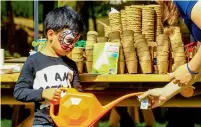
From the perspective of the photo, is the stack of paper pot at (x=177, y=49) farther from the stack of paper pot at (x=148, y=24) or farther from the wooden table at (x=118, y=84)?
the stack of paper pot at (x=148, y=24)

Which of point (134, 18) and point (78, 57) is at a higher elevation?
point (134, 18)

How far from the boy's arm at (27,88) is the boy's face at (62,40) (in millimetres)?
172

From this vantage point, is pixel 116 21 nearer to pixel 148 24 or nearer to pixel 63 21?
pixel 148 24

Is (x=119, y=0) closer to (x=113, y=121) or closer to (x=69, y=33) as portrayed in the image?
(x=113, y=121)

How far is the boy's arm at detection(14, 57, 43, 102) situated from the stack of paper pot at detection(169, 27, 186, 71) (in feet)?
3.45

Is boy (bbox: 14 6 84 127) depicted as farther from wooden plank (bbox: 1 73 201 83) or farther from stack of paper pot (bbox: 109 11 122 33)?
stack of paper pot (bbox: 109 11 122 33)

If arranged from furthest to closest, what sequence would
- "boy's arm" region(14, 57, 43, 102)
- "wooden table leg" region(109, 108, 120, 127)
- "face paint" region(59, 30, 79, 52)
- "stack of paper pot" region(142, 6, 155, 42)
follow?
"wooden table leg" region(109, 108, 120, 127), "stack of paper pot" region(142, 6, 155, 42), "face paint" region(59, 30, 79, 52), "boy's arm" region(14, 57, 43, 102)

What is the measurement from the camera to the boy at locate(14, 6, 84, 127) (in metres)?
2.74

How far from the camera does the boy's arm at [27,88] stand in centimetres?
271

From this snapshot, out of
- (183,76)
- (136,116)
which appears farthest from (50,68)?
(136,116)

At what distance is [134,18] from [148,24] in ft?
0.36

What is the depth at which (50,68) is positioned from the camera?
2793mm

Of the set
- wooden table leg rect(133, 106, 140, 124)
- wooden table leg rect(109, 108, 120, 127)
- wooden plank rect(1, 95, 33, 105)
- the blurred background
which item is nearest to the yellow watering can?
wooden plank rect(1, 95, 33, 105)

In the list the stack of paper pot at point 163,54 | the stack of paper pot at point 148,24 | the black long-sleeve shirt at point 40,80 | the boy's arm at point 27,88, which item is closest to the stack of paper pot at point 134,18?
Answer: the stack of paper pot at point 148,24
